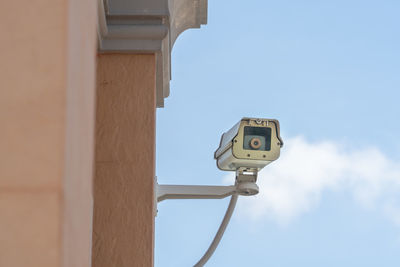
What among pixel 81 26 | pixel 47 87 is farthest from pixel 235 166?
pixel 47 87

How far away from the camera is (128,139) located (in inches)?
103

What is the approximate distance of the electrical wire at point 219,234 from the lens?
15.4 feet

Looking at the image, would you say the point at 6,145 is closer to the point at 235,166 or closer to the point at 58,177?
the point at 58,177

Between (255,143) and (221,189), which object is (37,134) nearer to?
(255,143)

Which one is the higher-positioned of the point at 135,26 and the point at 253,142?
the point at 135,26

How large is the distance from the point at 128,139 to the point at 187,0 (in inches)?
45.0

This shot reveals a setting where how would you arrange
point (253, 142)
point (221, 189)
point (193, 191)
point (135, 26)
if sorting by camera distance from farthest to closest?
point (221, 189) → point (193, 191) → point (253, 142) → point (135, 26)

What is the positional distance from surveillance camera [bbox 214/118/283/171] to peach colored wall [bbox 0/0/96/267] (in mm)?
2748

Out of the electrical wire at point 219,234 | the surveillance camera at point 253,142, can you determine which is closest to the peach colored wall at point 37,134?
the surveillance camera at point 253,142

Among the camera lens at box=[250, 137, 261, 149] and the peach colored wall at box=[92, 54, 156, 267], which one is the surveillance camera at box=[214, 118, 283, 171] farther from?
the peach colored wall at box=[92, 54, 156, 267]

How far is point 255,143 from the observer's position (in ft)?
14.2

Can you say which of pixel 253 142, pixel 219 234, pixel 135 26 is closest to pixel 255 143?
pixel 253 142

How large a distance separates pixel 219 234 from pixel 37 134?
11.3ft

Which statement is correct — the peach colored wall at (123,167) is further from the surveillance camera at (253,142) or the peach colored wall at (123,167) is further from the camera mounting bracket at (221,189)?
the camera mounting bracket at (221,189)
